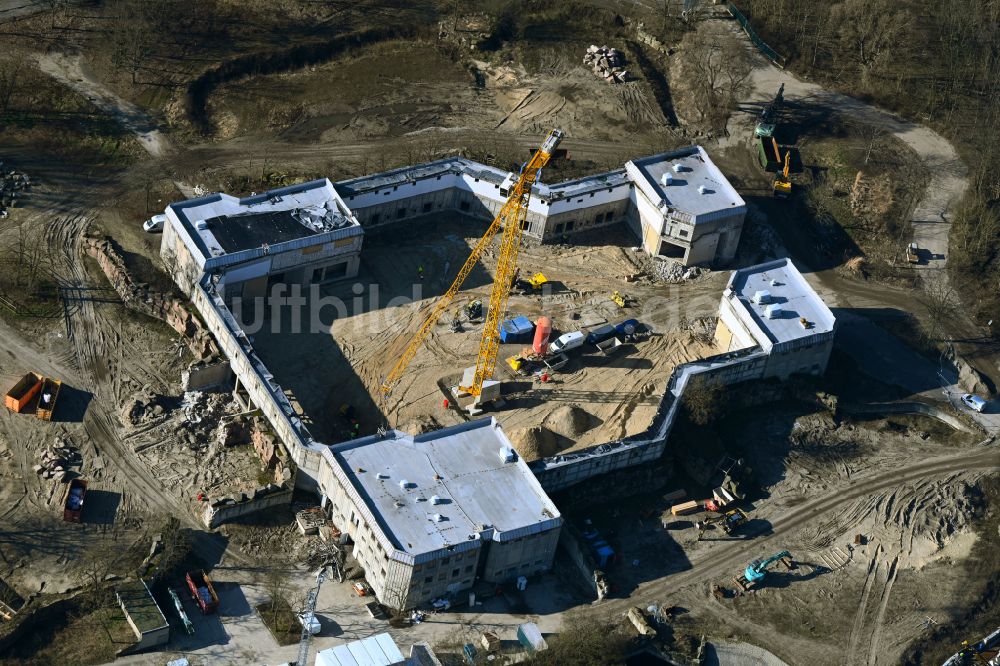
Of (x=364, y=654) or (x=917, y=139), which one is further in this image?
(x=917, y=139)

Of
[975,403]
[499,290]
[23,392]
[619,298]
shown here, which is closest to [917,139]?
[975,403]

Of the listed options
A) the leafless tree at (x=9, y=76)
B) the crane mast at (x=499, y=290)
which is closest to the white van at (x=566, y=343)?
the crane mast at (x=499, y=290)

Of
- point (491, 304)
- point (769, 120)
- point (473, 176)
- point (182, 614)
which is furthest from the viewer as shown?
point (769, 120)

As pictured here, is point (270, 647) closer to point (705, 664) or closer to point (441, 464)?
point (441, 464)

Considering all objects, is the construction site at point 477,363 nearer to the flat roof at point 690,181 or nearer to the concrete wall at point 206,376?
the flat roof at point 690,181

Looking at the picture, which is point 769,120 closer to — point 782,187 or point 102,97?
point 782,187

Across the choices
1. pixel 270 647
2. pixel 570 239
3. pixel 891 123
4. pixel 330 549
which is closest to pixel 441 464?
pixel 330 549
